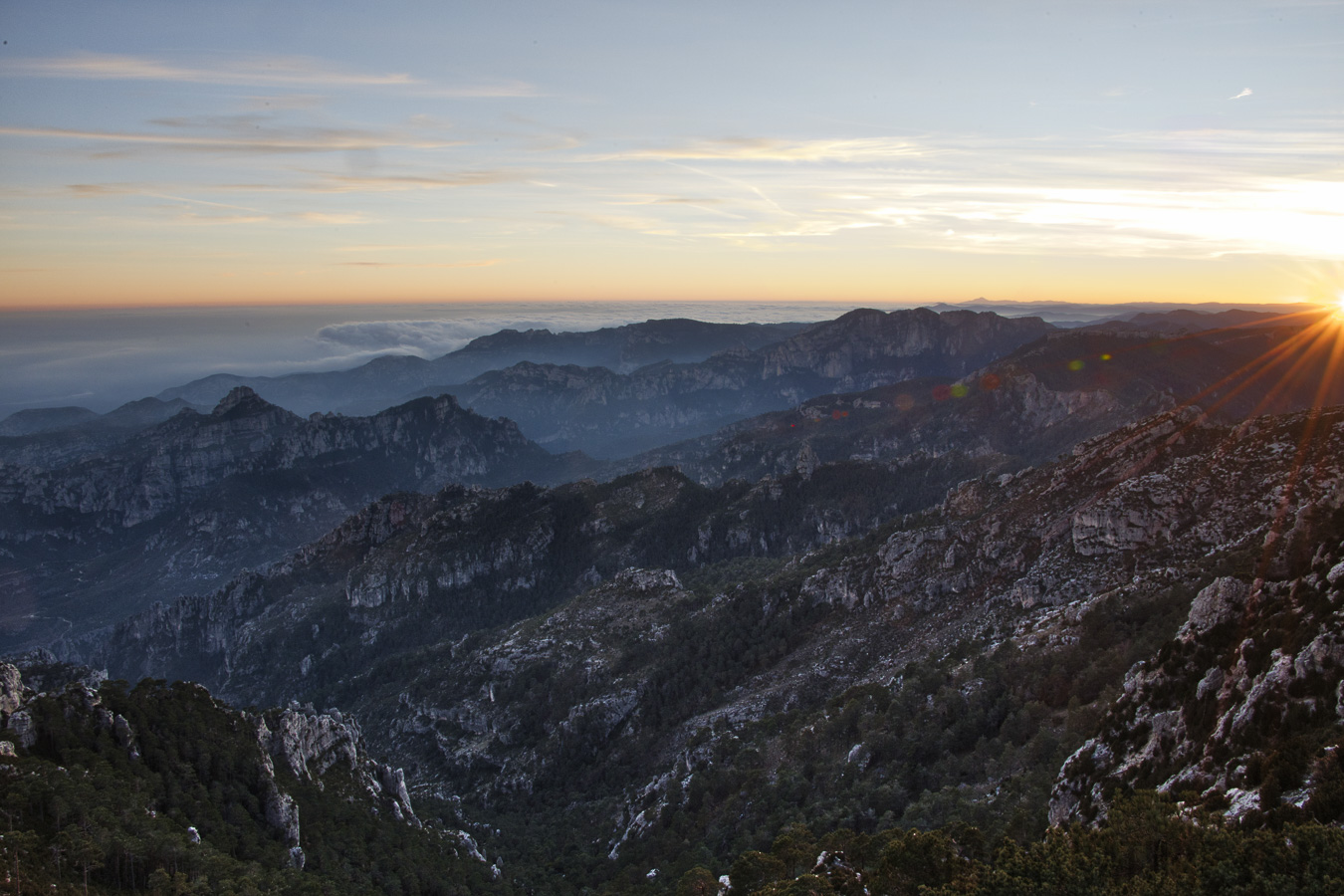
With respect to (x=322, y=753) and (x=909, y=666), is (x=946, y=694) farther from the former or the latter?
(x=322, y=753)

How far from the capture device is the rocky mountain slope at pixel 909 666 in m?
61.8

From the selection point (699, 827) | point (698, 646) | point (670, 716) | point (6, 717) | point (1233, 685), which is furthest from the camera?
point (698, 646)

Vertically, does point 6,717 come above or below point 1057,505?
below

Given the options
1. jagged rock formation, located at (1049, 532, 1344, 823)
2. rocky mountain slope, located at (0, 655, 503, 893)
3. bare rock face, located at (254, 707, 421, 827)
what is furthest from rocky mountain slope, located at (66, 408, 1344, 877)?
rocky mountain slope, located at (0, 655, 503, 893)

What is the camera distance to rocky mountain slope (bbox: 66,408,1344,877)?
203 ft

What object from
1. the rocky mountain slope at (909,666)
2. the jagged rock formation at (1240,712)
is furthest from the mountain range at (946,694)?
the rocky mountain slope at (909,666)

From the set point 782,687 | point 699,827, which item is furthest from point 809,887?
point 782,687

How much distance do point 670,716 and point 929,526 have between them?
179 ft

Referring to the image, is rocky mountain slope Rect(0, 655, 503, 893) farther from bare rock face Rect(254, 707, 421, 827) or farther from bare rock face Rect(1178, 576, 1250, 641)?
bare rock face Rect(1178, 576, 1250, 641)

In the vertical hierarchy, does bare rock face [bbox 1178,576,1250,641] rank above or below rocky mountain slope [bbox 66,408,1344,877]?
above

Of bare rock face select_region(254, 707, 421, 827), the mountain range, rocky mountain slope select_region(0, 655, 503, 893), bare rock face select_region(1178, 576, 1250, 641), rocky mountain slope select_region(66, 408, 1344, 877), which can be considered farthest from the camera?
bare rock face select_region(254, 707, 421, 827)

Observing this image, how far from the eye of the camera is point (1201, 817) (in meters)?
36.2

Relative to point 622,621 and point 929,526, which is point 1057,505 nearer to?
point 929,526

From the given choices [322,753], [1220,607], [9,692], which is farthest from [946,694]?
[9,692]
